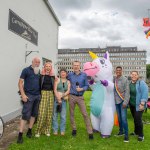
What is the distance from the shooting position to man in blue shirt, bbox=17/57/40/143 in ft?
19.7

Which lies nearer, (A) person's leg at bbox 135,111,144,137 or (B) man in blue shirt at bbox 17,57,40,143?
(B) man in blue shirt at bbox 17,57,40,143

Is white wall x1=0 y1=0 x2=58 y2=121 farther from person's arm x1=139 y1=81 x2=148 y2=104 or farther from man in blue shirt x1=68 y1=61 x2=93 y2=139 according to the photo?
person's arm x1=139 y1=81 x2=148 y2=104

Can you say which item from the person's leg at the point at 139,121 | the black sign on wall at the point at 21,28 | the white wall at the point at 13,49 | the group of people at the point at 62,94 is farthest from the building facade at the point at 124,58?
the person's leg at the point at 139,121

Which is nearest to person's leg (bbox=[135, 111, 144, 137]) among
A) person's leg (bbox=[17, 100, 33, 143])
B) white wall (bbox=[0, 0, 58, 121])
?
person's leg (bbox=[17, 100, 33, 143])

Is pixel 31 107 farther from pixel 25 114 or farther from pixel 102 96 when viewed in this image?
pixel 102 96

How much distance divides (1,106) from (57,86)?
3293mm

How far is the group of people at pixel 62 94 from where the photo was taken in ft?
20.4

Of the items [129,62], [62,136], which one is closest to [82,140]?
[62,136]

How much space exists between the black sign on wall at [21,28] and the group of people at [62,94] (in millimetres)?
3895

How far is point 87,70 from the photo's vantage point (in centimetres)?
700

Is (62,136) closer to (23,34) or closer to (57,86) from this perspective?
(57,86)

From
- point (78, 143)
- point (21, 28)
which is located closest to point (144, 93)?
point (78, 143)

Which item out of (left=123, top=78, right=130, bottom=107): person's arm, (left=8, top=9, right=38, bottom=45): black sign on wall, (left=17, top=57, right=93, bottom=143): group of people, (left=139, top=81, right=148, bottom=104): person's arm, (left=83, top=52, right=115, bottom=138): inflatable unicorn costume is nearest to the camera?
(left=17, top=57, right=93, bottom=143): group of people

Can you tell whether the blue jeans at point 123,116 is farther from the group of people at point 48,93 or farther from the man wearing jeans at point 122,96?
the group of people at point 48,93
